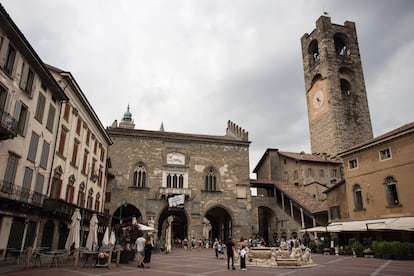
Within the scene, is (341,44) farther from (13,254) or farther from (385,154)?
(13,254)

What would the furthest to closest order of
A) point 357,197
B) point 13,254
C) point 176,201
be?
point 176,201 < point 357,197 < point 13,254

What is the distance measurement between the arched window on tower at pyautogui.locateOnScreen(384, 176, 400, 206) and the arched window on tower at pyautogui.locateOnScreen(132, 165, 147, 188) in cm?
2394

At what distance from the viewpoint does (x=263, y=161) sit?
49906 millimetres

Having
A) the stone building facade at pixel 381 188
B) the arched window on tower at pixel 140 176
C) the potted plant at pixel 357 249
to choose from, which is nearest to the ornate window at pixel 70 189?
the arched window on tower at pixel 140 176

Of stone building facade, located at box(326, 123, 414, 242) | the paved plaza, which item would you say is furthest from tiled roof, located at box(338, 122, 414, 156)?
the paved plaza

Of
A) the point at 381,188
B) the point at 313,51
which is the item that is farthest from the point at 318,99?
the point at 381,188

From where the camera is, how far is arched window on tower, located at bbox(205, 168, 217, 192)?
120 ft

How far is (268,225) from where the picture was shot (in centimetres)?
4091

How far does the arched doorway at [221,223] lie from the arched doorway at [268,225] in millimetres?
5191

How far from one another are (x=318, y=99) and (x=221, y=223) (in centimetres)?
2704

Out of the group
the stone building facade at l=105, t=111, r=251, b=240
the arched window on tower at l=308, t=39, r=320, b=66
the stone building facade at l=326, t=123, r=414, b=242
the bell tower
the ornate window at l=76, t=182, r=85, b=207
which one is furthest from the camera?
the arched window on tower at l=308, t=39, r=320, b=66

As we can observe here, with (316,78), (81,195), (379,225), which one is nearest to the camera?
(379,225)

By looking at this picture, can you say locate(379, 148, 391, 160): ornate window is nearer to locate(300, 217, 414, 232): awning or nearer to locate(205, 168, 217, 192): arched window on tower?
locate(300, 217, 414, 232): awning

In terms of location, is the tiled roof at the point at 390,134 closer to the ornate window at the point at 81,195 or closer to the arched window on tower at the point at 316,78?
the ornate window at the point at 81,195
